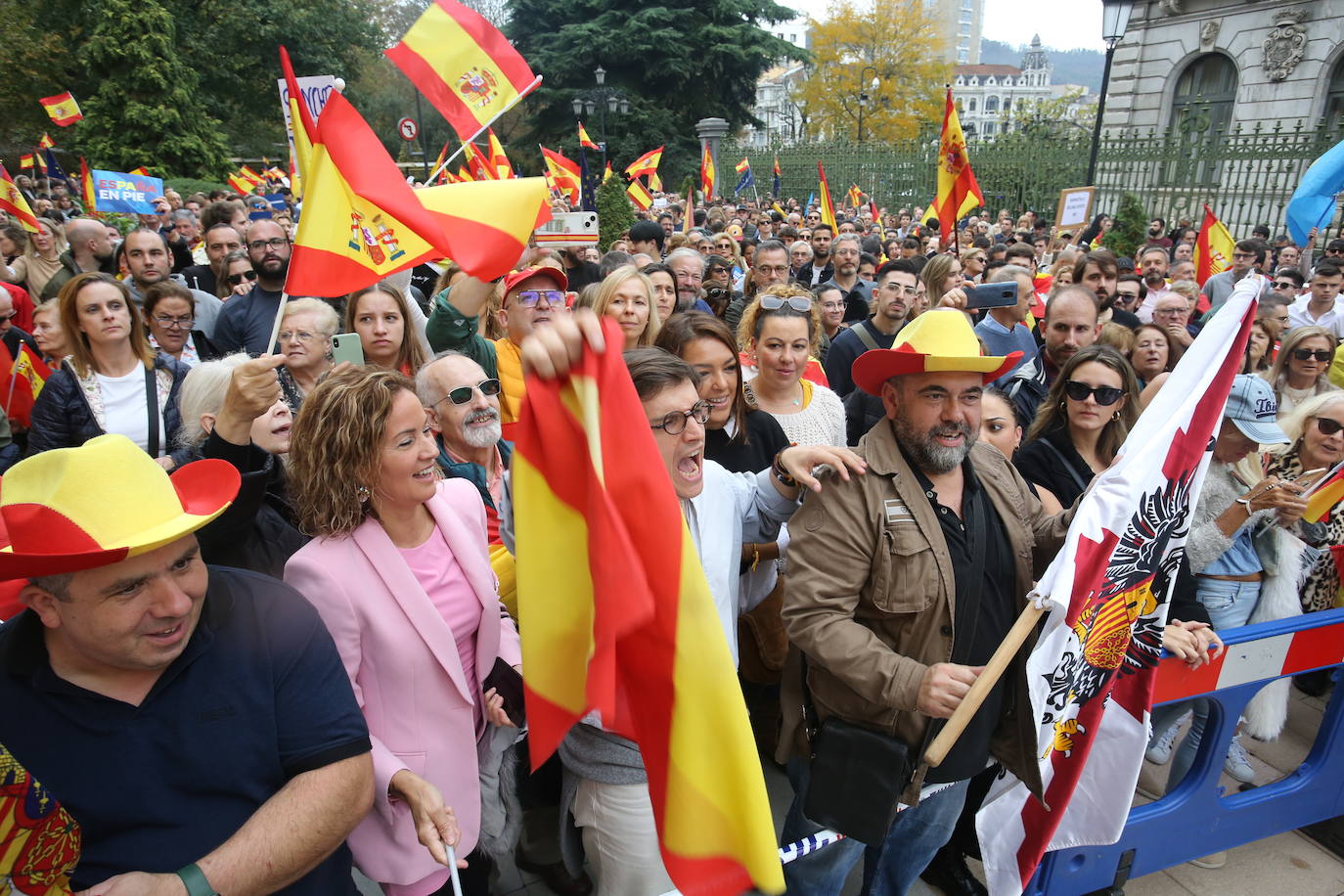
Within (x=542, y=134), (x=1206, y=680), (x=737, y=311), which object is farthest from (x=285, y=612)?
(x=542, y=134)

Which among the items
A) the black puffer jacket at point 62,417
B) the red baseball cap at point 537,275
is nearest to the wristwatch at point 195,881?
the black puffer jacket at point 62,417

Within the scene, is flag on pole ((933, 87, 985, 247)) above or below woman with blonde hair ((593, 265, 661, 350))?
above

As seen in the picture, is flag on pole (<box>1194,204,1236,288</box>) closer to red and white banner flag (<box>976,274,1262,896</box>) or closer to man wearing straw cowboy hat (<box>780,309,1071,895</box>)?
red and white banner flag (<box>976,274,1262,896</box>)

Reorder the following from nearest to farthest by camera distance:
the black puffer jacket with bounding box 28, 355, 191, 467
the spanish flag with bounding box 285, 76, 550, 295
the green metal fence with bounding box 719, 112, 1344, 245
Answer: the spanish flag with bounding box 285, 76, 550, 295 → the black puffer jacket with bounding box 28, 355, 191, 467 → the green metal fence with bounding box 719, 112, 1344, 245

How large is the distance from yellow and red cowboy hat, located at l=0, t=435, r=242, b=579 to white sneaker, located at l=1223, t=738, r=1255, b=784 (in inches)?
173

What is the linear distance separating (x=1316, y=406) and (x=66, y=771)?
4555mm

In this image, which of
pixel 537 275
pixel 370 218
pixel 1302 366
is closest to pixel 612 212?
pixel 537 275

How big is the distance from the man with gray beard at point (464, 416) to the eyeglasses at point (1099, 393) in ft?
8.05

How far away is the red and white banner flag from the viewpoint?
2.24 meters

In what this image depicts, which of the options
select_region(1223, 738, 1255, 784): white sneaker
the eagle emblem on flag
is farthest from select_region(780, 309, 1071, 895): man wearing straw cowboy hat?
the eagle emblem on flag

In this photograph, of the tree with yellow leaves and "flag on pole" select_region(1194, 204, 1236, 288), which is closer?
"flag on pole" select_region(1194, 204, 1236, 288)

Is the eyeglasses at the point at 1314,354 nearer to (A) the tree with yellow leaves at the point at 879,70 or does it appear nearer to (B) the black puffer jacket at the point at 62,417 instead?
(B) the black puffer jacket at the point at 62,417

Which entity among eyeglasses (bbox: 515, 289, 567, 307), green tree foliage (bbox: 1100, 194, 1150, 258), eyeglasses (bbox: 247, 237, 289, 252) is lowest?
green tree foliage (bbox: 1100, 194, 1150, 258)

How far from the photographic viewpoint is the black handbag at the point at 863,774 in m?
2.28
